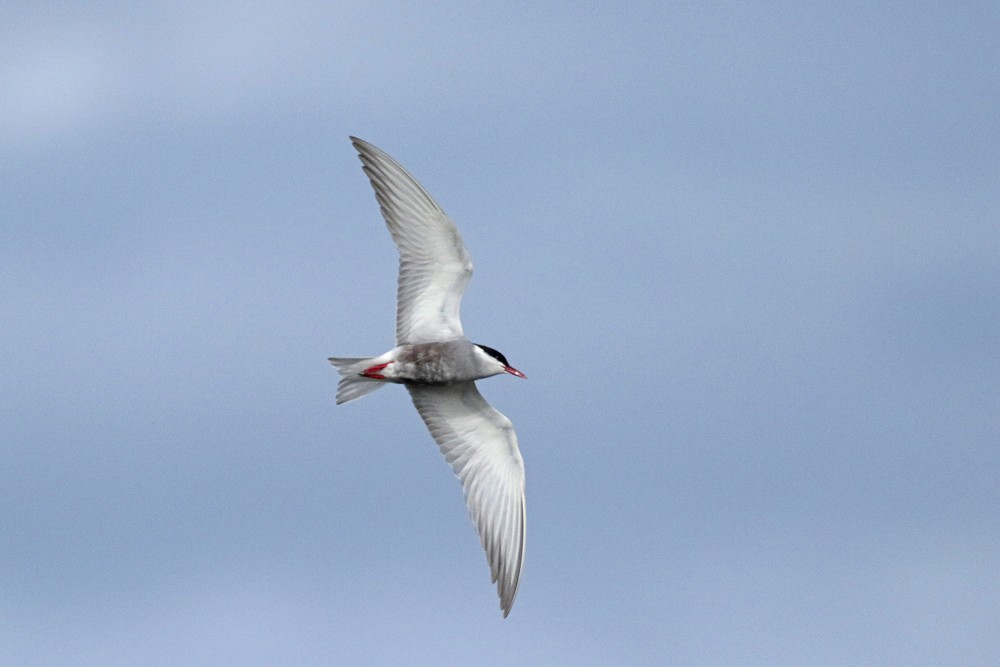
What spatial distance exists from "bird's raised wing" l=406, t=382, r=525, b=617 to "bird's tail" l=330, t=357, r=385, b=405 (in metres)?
0.68

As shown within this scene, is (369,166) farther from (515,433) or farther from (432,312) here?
(515,433)

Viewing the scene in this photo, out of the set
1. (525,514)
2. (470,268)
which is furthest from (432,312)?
(525,514)

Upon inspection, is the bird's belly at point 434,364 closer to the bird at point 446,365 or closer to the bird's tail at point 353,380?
the bird at point 446,365

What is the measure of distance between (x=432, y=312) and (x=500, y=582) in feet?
11.3

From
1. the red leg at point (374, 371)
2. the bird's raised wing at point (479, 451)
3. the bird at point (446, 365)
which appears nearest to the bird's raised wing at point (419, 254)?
the bird at point (446, 365)

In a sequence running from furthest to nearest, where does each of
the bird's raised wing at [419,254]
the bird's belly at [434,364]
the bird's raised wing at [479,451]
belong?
the bird's raised wing at [479,451] → the bird's belly at [434,364] → the bird's raised wing at [419,254]

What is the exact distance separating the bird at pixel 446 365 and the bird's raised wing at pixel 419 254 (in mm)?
12

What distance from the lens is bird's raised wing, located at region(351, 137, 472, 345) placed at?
24719 mm

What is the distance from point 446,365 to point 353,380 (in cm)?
118

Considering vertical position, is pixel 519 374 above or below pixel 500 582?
above

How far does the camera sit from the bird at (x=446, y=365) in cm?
2475

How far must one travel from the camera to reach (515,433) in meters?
25.4

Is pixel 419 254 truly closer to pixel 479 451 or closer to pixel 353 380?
pixel 353 380

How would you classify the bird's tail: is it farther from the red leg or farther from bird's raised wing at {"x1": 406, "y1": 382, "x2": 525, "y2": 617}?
bird's raised wing at {"x1": 406, "y1": 382, "x2": 525, "y2": 617}
